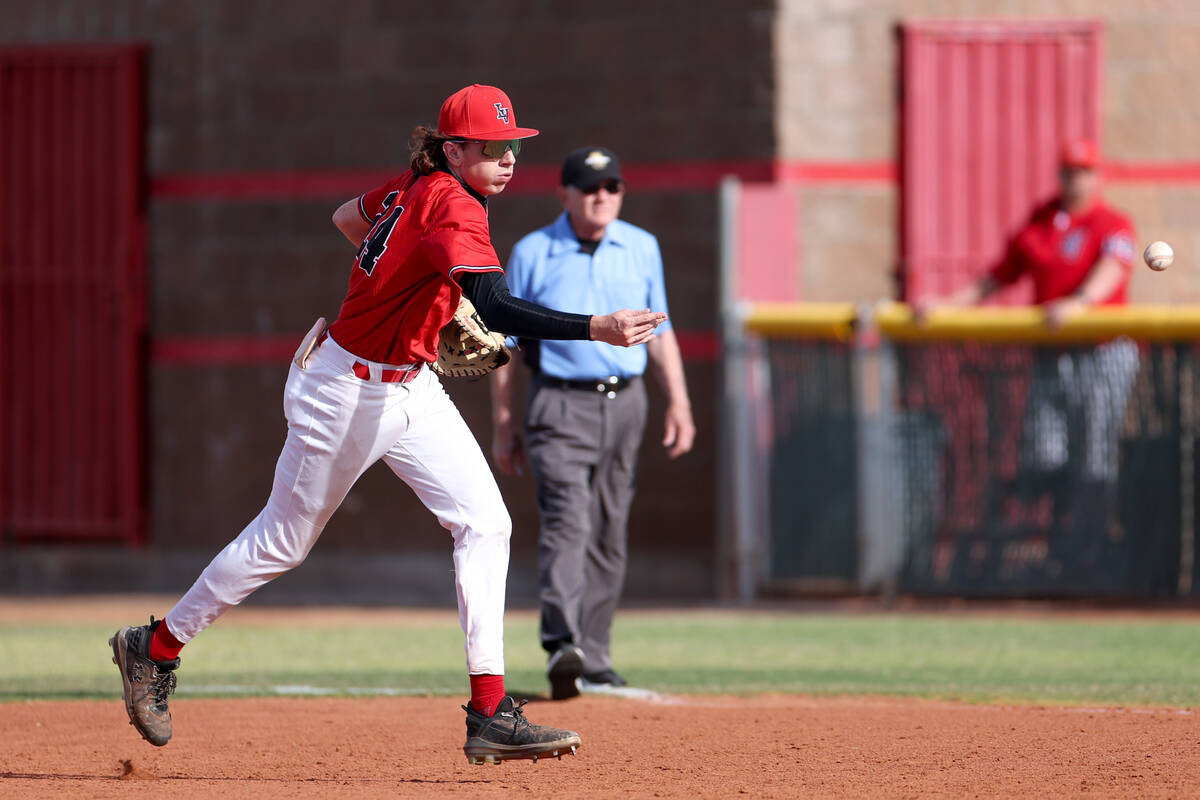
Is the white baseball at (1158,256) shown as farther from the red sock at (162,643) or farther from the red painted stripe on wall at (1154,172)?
the red painted stripe on wall at (1154,172)

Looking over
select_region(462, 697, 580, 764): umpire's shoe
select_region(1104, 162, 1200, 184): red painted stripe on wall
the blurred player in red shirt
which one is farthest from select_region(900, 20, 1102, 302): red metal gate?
select_region(462, 697, 580, 764): umpire's shoe

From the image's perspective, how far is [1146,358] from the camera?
37.3ft

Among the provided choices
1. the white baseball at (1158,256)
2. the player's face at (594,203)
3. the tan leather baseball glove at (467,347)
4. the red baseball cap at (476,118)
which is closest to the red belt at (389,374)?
the tan leather baseball glove at (467,347)

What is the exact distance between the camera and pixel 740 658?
9.15 m

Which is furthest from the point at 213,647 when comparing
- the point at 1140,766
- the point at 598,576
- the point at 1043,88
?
the point at 1043,88

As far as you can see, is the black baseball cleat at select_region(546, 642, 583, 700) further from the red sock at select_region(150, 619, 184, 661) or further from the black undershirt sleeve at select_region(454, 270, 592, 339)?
the black undershirt sleeve at select_region(454, 270, 592, 339)

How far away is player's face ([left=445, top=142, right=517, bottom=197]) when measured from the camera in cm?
575

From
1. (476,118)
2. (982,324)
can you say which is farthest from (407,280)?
(982,324)

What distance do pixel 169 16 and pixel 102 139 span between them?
1.10 meters

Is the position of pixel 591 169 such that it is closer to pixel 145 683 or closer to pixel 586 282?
pixel 586 282

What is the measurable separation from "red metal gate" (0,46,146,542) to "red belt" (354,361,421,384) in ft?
28.7

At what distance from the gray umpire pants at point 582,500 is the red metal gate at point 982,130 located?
5.86m

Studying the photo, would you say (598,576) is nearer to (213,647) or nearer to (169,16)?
(213,647)

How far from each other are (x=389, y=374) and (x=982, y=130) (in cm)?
865
